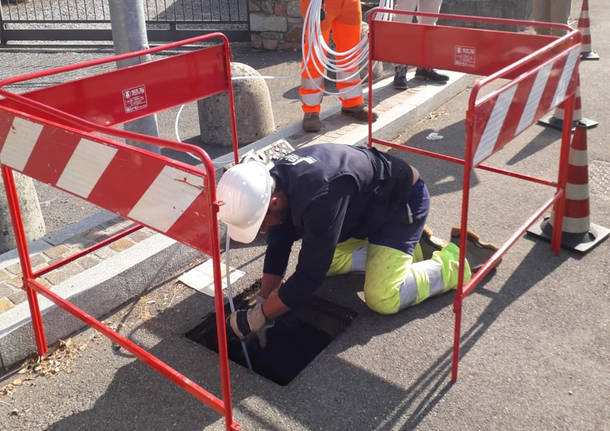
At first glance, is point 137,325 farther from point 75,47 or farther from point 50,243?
point 75,47

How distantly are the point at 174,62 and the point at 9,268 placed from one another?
1632 millimetres

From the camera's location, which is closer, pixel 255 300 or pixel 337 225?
pixel 337 225

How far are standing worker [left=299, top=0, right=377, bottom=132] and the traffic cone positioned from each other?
249cm

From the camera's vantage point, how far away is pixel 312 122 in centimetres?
632

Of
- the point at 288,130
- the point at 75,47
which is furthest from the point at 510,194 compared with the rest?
the point at 75,47

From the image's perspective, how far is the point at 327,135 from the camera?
6.28 m

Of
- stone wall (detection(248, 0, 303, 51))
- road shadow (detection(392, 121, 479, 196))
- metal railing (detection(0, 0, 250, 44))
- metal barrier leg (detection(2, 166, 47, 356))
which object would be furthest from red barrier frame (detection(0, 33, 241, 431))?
metal railing (detection(0, 0, 250, 44))

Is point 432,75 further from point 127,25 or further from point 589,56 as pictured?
point 127,25

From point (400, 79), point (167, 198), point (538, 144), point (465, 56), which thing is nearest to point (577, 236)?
point (465, 56)

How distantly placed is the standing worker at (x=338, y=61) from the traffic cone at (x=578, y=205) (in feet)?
8.17

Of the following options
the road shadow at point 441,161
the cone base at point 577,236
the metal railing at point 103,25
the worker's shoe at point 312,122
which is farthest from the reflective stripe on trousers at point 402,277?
the metal railing at point 103,25

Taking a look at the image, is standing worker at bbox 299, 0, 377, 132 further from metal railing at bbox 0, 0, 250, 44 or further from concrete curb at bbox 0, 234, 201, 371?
metal railing at bbox 0, 0, 250, 44

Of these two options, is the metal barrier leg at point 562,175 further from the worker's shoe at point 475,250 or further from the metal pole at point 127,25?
the metal pole at point 127,25

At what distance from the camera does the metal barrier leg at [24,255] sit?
3.29 meters
